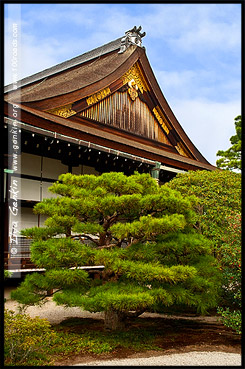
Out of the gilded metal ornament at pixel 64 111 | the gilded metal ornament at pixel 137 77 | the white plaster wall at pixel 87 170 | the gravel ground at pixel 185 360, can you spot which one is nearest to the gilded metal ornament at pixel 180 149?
the gilded metal ornament at pixel 137 77

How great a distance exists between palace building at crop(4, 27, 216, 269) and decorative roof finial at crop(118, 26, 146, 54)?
40 mm

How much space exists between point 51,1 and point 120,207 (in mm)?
3145

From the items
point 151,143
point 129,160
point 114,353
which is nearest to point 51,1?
point 114,353

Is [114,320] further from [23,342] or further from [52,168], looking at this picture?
[52,168]

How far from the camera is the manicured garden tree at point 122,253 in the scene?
221 inches

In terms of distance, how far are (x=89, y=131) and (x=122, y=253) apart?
5.77 m

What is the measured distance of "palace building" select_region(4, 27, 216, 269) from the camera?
9016 mm

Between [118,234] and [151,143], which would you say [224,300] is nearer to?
[118,234]

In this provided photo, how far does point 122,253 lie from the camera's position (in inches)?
237

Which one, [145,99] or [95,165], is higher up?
[145,99]

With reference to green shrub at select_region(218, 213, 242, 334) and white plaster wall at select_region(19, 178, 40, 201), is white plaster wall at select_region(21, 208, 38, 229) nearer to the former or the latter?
white plaster wall at select_region(19, 178, 40, 201)

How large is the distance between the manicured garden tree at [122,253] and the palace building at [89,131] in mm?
2536

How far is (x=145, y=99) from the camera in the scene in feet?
51.0

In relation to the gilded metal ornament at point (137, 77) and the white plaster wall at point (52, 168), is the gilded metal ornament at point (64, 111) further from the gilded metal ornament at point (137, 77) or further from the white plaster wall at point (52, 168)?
the gilded metal ornament at point (137, 77)
